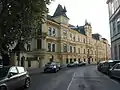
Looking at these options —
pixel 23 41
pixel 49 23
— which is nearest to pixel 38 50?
pixel 49 23

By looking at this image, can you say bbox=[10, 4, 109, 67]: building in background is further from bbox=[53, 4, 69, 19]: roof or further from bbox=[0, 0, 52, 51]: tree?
bbox=[0, 0, 52, 51]: tree

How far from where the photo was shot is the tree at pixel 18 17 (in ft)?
54.1

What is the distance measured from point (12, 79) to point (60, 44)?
146 feet

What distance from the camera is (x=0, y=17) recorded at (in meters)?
16.6

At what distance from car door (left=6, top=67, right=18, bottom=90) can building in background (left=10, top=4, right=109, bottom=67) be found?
812 inches

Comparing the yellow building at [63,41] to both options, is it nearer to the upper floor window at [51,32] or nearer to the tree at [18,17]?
the upper floor window at [51,32]

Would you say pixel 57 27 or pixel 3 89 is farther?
pixel 57 27

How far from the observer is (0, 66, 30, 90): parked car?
9735mm

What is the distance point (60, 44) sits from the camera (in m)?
54.9

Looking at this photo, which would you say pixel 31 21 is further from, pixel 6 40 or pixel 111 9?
pixel 111 9

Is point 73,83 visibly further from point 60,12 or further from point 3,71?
point 60,12

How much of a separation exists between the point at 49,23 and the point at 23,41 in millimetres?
31885

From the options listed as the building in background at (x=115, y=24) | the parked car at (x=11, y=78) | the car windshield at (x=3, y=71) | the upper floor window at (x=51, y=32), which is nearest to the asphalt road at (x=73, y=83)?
the parked car at (x=11, y=78)

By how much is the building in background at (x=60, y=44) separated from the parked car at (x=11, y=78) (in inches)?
783
